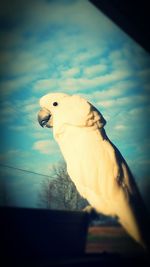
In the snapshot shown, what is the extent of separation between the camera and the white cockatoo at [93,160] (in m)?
1.88

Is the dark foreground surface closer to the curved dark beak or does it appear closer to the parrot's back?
the parrot's back

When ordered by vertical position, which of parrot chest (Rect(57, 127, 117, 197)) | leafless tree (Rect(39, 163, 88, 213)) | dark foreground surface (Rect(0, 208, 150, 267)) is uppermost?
parrot chest (Rect(57, 127, 117, 197))

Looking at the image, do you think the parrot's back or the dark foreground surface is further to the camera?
the parrot's back

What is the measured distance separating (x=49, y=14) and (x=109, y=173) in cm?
100

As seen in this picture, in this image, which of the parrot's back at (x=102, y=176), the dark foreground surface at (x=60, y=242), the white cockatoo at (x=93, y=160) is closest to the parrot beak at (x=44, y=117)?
the white cockatoo at (x=93, y=160)

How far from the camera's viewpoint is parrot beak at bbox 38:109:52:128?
1.92 meters

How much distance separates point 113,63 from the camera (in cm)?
202

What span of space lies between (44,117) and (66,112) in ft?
0.44

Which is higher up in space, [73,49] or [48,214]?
[73,49]

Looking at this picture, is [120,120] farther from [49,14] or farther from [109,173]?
[49,14]

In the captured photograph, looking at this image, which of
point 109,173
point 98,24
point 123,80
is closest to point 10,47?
point 98,24

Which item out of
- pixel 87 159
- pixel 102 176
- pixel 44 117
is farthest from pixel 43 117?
pixel 102 176

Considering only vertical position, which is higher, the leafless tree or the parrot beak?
the parrot beak

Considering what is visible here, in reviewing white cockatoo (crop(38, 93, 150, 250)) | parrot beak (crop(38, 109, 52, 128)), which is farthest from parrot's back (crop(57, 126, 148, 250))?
parrot beak (crop(38, 109, 52, 128))
